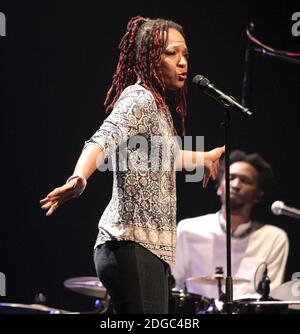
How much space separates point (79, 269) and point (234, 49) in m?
2.01

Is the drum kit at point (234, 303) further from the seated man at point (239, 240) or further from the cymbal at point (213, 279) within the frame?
the seated man at point (239, 240)

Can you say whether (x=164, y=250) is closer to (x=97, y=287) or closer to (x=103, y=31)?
(x=97, y=287)

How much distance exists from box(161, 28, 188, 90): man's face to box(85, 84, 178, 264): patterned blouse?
17cm

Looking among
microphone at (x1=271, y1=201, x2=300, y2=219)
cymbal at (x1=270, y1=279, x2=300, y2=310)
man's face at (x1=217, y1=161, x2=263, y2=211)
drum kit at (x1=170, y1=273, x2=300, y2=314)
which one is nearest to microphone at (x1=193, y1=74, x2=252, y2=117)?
drum kit at (x1=170, y1=273, x2=300, y2=314)

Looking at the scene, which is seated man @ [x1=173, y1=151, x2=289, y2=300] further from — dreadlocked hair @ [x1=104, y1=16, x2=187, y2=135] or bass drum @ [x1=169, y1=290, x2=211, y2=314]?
dreadlocked hair @ [x1=104, y1=16, x2=187, y2=135]

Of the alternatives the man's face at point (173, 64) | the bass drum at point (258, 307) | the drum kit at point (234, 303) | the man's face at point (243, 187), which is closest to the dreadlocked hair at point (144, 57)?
the man's face at point (173, 64)

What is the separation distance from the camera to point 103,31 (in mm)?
5027

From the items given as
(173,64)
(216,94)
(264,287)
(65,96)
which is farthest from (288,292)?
(173,64)

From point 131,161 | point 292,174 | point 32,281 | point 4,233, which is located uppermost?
point 131,161

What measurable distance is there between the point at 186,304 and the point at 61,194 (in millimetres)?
2844

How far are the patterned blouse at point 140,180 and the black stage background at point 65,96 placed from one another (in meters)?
2.78

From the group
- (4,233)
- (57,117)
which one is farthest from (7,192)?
(57,117)

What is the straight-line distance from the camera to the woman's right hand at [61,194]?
74.2 inches
